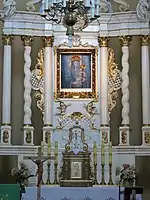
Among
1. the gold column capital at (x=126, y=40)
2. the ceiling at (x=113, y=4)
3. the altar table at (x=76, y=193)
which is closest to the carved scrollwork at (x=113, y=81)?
the gold column capital at (x=126, y=40)

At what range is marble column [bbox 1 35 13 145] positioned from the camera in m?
11.5

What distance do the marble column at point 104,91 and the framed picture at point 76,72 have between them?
7.3 inches

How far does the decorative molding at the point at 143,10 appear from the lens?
38.5ft

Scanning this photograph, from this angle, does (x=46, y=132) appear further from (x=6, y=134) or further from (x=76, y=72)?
(x=76, y=72)

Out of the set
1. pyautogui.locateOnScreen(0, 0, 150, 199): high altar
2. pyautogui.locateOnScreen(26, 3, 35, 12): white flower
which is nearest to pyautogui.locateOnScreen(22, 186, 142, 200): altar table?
pyautogui.locateOnScreen(0, 0, 150, 199): high altar

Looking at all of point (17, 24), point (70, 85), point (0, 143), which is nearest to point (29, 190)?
point (0, 143)

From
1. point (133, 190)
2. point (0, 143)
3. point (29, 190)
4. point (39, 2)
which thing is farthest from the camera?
point (39, 2)

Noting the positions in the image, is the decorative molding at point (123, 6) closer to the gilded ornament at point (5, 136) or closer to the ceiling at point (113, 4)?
the ceiling at point (113, 4)

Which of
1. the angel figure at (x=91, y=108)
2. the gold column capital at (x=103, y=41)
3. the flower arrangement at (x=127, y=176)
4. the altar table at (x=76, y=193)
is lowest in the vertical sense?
the altar table at (x=76, y=193)

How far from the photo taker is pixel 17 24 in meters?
11.9

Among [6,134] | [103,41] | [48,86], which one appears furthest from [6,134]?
[103,41]

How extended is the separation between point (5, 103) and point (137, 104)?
9.52 ft

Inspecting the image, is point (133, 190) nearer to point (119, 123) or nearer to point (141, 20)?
point (119, 123)

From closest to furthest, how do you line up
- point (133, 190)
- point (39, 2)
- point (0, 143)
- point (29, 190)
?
point (133, 190) → point (29, 190) → point (0, 143) → point (39, 2)
